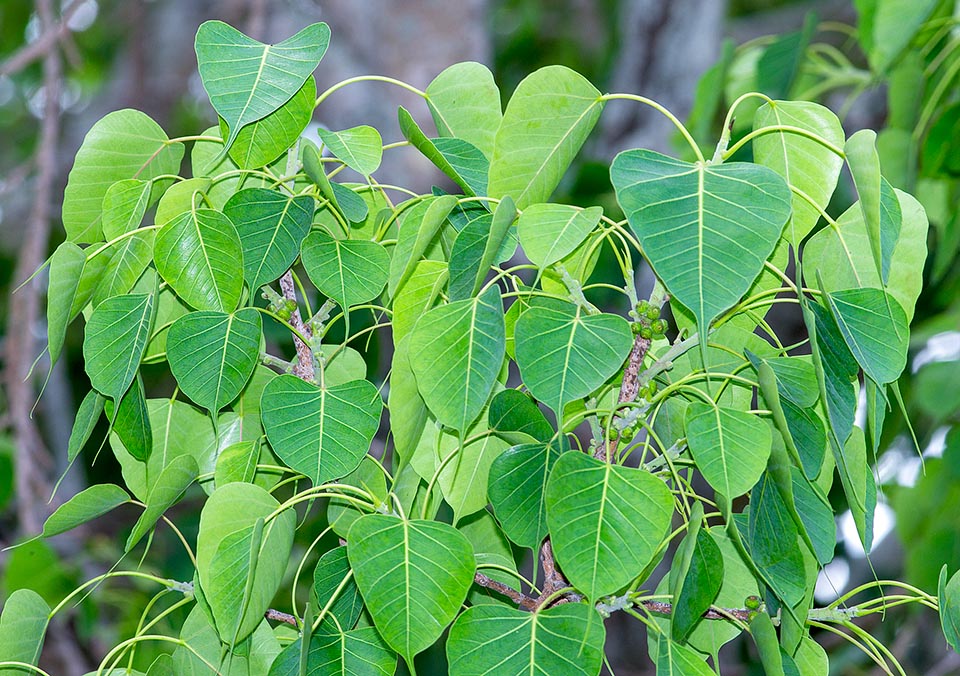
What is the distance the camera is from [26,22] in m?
2.97

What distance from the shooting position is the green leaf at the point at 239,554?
0.49 m

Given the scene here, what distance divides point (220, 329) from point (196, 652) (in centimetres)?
20

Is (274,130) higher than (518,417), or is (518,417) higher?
(274,130)

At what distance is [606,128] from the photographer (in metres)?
1.96

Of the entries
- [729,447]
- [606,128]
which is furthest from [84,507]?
[606,128]

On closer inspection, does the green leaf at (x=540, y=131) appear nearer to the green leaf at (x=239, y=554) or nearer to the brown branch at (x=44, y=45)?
the green leaf at (x=239, y=554)

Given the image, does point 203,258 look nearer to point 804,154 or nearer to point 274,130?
point 274,130

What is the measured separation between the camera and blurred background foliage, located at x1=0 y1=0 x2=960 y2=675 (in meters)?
1.23

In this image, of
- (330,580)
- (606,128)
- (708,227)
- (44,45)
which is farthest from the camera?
(606,128)

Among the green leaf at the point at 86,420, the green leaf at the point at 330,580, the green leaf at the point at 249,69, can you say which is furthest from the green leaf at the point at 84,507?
the green leaf at the point at 249,69

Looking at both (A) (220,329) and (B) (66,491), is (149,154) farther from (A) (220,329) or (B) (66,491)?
(B) (66,491)

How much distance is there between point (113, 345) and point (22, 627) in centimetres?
20

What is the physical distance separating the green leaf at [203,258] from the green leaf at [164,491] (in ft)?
0.30

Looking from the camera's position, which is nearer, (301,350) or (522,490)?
(522,490)
